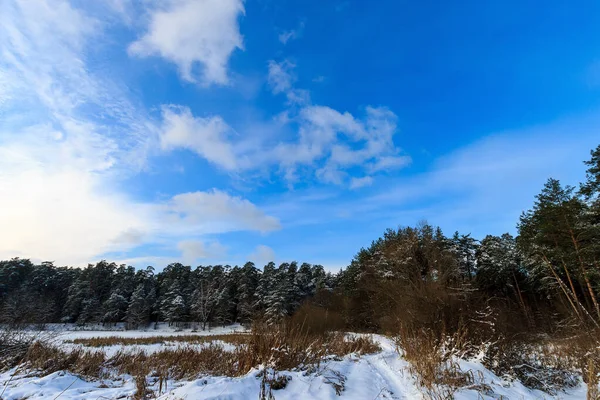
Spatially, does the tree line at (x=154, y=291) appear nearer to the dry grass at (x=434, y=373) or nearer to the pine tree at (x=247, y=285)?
the pine tree at (x=247, y=285)

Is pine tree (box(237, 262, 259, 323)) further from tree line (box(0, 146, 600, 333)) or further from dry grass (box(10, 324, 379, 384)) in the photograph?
dry grass (box(10, 324, 379, 384))

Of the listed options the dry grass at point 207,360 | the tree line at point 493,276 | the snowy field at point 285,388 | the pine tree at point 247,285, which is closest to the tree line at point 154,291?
the pine tree at point 247,285

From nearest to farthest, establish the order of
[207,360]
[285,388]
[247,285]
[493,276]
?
[285,388], [207,360], [493,276], [247,285]

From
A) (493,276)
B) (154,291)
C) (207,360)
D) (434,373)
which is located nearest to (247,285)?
(154,291)

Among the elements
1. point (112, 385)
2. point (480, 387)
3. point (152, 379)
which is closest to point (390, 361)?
point (480, 387)

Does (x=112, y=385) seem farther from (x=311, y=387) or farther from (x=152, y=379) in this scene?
(x=311, y=387)

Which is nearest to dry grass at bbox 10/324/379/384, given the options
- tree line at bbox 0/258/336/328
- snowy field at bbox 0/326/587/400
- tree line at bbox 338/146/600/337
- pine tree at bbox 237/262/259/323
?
snowy field at bbox 0/326/587/400

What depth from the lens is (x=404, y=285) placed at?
18.3m

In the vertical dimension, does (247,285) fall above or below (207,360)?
above

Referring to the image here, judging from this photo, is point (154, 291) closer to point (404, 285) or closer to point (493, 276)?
point (404, 285)

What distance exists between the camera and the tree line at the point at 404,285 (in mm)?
10312

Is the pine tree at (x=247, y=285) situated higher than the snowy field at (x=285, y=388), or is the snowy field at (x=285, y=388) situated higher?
the pine tree at (x=247, y=285)

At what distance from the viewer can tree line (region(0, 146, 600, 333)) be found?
33.8ft

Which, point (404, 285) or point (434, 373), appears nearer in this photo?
point (434, 373)
